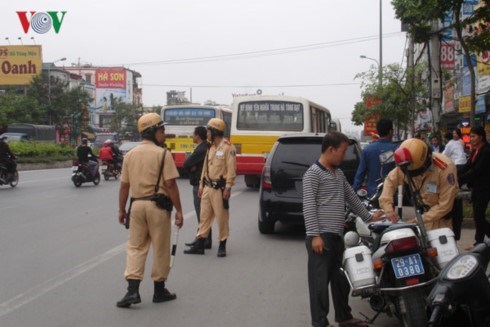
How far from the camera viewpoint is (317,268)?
195 inches

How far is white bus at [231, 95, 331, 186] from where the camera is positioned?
63.3ft

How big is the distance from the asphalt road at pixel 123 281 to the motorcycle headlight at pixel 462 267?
1.65 metres

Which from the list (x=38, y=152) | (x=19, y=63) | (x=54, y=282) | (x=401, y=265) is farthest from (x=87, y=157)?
(x=19, y=63)

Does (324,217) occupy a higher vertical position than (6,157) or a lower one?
higher

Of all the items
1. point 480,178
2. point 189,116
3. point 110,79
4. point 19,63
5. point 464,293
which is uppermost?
point 110,79

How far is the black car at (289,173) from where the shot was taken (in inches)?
386

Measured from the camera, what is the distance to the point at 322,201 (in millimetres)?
4988

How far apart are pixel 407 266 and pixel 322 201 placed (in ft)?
2.76

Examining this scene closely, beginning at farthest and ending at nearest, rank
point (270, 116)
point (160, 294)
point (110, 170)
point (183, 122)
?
point (183, 122) < point (110, 170) < point (270, 116) < point (160, 294)

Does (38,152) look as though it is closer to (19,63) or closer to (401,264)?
(19,63)

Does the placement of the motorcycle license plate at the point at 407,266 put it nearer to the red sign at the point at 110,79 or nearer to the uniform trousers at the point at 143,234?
the uniform trousers at the point at 143,234

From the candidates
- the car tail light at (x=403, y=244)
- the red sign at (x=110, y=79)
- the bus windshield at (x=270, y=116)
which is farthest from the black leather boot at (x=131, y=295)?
the red sign at (x=110, y=79)

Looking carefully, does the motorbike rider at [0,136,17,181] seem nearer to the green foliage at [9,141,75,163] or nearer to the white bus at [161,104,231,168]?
the white bus at [161,104,231,168]

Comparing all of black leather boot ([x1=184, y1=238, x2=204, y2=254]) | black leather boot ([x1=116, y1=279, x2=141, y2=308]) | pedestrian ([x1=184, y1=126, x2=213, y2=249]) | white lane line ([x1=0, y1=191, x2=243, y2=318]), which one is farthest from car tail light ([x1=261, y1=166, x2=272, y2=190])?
black leather boot ([x1=116, y1=279, x2=141, y2=308])
